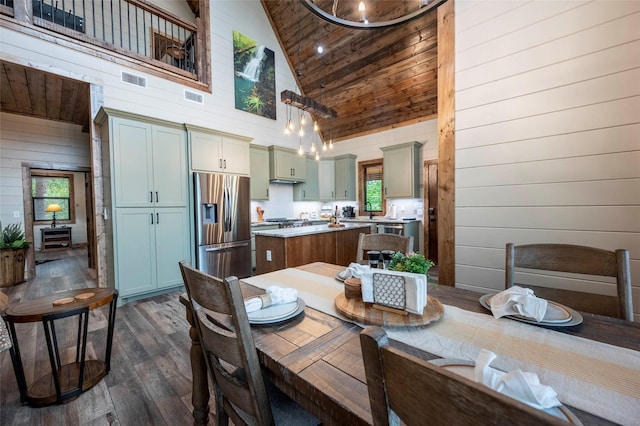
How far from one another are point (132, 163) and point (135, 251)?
1096 millimetres

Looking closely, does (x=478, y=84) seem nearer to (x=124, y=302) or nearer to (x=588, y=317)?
(x=588, y=317)

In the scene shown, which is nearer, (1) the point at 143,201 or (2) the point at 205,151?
(1) the point at 143,201

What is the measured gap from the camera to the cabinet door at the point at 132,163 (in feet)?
10.3

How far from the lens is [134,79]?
374 cm

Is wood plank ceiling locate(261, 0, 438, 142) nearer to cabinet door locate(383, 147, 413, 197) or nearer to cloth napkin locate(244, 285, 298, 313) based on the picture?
cabinet door locate(383, 147, 413, 197)

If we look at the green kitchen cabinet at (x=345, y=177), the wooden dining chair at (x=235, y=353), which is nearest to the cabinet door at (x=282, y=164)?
the green kitchen cabinet at (x=345, y=177)

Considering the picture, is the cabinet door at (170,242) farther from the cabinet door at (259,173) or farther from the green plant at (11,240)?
the green plant at (11,240)

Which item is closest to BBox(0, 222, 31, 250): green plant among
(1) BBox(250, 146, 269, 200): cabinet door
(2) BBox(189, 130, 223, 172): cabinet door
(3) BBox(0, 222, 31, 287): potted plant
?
(3) BBox(0, 222, 31, 287): potted plant

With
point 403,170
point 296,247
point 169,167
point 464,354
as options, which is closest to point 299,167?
point 403,170

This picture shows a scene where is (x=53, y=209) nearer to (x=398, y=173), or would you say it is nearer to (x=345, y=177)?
(x=345, y=177)

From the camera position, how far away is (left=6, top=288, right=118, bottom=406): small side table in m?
1.56

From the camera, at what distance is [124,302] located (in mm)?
3258

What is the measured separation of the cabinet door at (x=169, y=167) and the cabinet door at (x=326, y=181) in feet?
10.6

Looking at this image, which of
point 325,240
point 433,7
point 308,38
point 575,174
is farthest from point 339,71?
point 575,174
